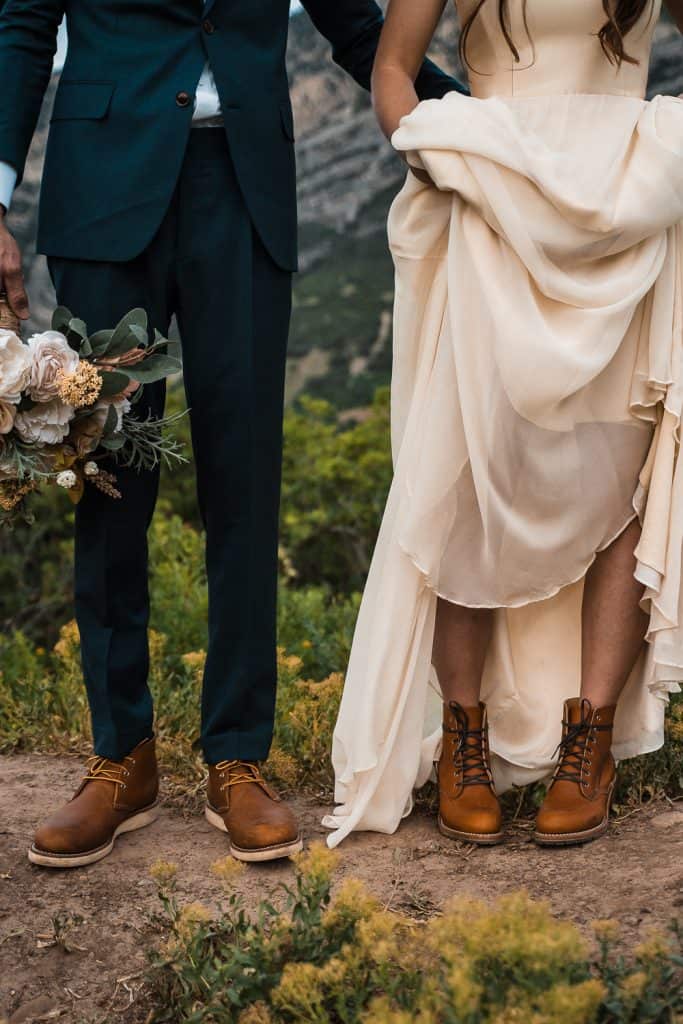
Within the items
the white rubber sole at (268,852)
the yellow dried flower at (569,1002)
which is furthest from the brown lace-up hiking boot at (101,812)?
the yellow dried flower at (569,1002)

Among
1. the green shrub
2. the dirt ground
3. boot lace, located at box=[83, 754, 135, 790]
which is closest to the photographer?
the dirt ground

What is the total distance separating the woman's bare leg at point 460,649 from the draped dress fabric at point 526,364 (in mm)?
47

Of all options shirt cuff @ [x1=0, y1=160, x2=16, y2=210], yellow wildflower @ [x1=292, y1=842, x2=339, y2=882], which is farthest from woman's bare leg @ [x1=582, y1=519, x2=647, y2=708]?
shirt cuff @ [x1=0, y1=160, x2=16, y2=210]

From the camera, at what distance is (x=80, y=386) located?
8.73 feet

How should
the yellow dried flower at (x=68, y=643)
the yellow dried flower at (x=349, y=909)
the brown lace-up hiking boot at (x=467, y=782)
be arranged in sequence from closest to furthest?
the yellow dried flower at (x=349, y=909) → the brown lace-up hiking boot at (x=467, y=782) → the yellow dried flower at (x=68, y=643)

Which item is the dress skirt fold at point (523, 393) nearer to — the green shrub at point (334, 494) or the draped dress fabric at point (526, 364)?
the draped dress fabric at point (526, 364)

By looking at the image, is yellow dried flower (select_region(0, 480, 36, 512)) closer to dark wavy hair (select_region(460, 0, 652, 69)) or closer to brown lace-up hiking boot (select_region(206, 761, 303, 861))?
brown lace-up hiking boot (select_region(206, 761, 303, 861))

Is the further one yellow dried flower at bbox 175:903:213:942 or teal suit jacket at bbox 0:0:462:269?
Result: teal suit jacket at bbox 0:0:462:269

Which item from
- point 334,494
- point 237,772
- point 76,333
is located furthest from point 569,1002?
point 334,494

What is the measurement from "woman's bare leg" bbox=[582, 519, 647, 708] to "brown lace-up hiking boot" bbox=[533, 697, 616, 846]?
5cm

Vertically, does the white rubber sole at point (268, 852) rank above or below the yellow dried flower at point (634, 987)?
below

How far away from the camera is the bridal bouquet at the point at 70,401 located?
2.64 metres

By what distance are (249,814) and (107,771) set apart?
0.37m

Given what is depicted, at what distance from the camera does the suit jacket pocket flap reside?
9.16 ft
